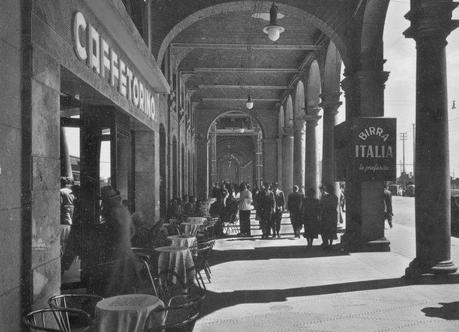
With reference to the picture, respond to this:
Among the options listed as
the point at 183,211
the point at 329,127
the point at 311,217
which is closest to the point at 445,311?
the point at 311,217

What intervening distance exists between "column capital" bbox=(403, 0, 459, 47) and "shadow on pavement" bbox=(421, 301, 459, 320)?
3.80m

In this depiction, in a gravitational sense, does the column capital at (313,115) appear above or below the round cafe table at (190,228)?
above

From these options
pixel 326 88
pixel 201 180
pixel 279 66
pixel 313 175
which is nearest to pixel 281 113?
pixel 201 180

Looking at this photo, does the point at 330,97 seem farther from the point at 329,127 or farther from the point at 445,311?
the point at 445,311

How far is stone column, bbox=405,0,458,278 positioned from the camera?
6984mm

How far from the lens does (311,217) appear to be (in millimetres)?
→ 10750

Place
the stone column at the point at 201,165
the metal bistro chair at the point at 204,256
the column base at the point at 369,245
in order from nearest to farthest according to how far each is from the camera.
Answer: the metal bistro chair at the point at 204,256 < the column base at the point at 369,245 < the stone column at the point at 201,165

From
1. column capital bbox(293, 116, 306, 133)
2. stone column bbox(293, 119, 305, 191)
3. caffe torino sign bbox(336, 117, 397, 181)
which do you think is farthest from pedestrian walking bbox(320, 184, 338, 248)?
column capital bbox(293, 116, 306, 133)

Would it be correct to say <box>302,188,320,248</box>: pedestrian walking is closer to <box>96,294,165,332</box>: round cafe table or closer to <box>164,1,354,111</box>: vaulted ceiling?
<box>164,1,354,111</box>: vaulted ceiling

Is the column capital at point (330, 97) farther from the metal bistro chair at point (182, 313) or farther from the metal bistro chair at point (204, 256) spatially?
the metal bistro chair at point (182, 313)

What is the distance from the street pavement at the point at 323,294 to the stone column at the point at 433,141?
1.31 feet

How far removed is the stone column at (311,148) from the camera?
17.4 metres

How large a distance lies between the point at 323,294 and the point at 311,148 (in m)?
11.4

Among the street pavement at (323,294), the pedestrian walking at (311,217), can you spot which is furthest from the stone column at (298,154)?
the street pavement at (323,294)
